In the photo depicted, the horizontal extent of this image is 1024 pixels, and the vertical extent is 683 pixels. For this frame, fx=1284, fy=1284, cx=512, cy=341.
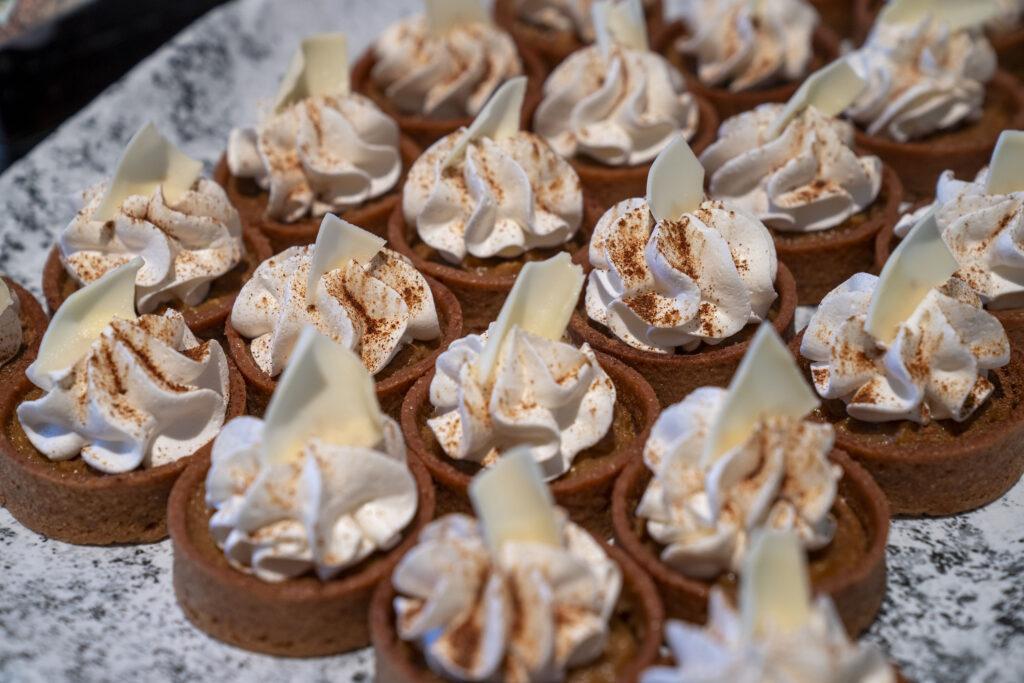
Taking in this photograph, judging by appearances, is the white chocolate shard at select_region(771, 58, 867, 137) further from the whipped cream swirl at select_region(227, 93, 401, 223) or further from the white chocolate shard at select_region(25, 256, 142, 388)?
the white chocolate shard at select_region(25, 256, 142, 388)

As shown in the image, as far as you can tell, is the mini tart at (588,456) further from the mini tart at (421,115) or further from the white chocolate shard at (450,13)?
the white chocolate shard at (450,13)

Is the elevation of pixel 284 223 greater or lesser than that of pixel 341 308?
lesser

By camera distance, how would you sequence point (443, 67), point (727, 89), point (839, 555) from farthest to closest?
point (727, 89) < point (443, 67) < point (839, 555)

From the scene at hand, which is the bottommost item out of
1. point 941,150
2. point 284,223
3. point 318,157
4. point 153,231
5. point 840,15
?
point 840,15

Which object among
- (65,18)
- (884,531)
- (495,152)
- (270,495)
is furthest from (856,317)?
(65,18)

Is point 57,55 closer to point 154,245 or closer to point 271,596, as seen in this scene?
point 154,245

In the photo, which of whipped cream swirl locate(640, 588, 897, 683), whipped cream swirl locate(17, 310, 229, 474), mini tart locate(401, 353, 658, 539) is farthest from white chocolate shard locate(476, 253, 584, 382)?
whipped cream swirl locate(640, 588, 897, 683)

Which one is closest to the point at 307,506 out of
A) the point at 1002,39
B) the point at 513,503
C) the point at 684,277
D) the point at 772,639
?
the point at 513,503

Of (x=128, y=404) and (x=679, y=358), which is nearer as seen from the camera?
(x=128, y=404)
